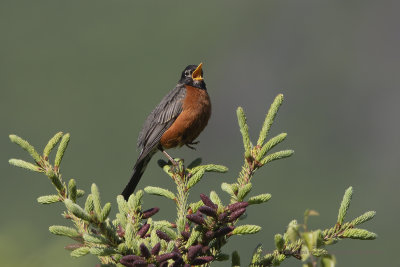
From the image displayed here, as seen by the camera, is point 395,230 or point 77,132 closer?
point 395,230

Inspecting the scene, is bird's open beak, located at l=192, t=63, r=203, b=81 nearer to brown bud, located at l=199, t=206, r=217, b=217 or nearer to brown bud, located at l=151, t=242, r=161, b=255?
brown bud, located at l=199, t=206, r=217, b=217

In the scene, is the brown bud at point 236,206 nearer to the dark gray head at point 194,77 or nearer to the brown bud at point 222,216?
A: the brown bud at point 222,216

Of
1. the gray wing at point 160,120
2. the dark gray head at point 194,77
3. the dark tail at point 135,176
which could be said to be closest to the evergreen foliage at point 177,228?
the dark tail at point 135,176

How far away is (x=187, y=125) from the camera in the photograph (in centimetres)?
780

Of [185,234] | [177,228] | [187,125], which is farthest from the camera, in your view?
[187,125]

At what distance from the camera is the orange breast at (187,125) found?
7.81m

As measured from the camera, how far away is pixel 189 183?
4.75 m

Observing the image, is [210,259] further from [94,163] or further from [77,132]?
[77,132]

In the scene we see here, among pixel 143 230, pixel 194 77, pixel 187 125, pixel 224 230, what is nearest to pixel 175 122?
pixel 187 125

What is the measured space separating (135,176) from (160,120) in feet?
3.84

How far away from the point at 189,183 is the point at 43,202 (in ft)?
3.50

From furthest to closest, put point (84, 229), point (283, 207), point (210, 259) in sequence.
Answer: point (283, 207), point (84, 229), point (210, 259)

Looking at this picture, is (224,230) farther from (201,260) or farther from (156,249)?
(156,249)

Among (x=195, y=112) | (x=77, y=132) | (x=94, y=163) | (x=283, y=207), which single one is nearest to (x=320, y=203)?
(x=283, y=207)
